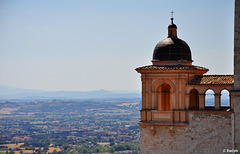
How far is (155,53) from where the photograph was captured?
31.4m

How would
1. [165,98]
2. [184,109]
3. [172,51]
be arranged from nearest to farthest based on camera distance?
[184,109], [172,51], [165,98]

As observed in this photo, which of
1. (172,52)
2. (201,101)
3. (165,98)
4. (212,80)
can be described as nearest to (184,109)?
(201,101)

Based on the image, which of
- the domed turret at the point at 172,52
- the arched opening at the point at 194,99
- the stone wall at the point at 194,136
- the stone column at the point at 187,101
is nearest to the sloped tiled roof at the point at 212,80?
the stone column at the point at 187,101

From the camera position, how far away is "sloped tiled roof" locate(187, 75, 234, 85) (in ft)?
96.6

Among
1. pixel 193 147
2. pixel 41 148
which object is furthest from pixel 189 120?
pixel 41 148

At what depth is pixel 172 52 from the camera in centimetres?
3103

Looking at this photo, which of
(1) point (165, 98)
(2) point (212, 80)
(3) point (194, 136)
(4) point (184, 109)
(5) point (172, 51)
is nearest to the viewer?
(2) point (212, 80)

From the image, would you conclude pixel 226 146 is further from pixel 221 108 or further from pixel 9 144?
pixel 9 144

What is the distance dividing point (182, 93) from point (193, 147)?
10.2 ft

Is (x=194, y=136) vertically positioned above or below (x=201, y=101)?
below

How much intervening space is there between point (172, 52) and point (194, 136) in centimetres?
505

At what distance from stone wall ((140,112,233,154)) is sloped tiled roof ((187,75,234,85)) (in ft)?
5.66

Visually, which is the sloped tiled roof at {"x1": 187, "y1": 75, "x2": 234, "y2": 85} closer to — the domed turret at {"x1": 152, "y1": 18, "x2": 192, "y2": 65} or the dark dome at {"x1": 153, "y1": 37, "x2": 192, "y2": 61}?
the domed turret at {"x1": 152, "y1": 18, "x2": 192, "y2": 65}

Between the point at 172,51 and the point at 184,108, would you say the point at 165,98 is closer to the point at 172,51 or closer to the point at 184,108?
the point at 184,108
